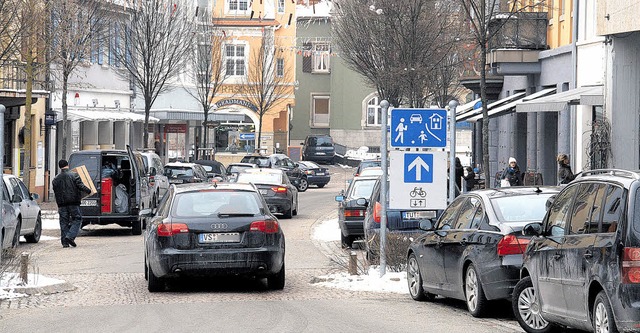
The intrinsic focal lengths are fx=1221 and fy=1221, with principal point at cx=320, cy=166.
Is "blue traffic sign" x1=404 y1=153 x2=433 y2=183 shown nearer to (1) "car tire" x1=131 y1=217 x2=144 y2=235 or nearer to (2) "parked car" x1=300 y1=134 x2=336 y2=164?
(1) "car tire" x1=131 y1=217 x2=144 y2=235

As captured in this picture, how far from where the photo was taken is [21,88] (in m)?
38.6

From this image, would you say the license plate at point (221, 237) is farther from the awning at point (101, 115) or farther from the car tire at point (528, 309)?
the awning at point (101, 115)

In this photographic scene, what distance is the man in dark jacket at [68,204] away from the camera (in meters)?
24.8

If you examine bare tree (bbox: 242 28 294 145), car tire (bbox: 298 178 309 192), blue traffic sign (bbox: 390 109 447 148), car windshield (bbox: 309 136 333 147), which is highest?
bare tree (bbox: 242 28 294 145)

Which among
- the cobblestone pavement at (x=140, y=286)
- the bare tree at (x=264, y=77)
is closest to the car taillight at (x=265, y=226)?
the cobblestone pavement at (x=140, y=286)

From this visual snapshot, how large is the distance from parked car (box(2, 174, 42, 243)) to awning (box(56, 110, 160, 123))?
17509 mm

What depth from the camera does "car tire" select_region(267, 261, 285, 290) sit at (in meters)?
16.2

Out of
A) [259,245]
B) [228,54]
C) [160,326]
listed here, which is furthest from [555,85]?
[228,54]

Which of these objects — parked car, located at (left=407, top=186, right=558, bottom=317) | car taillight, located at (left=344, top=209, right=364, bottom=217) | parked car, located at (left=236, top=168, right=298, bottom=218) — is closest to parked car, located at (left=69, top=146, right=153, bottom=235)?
parked car, located at (left=236, top=168, right=298, bottom=218)

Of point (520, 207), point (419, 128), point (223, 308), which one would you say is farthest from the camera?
point (419, 128)

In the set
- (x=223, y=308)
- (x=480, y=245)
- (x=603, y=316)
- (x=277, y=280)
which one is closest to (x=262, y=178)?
(x=277, y=280)

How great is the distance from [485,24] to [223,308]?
1412cm

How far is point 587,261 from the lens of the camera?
9875 mm

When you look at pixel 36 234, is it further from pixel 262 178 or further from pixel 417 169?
pixel 417 169
